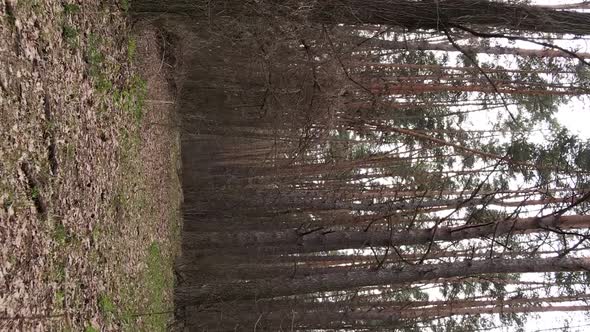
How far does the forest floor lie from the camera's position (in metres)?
3.97

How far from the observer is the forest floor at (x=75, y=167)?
397 centimetres

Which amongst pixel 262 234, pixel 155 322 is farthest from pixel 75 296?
pixel 262 234

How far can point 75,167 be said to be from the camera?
16.8ft

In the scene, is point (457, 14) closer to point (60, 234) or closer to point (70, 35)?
point (70, 35)

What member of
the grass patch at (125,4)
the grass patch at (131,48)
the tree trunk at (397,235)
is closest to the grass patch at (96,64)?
the grass patch at (125,4)

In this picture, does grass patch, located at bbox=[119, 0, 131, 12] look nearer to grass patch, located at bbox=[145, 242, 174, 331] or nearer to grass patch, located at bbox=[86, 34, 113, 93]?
grass patch, located at bbox=[86, 34, 113, 93]

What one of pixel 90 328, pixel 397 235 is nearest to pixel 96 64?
pixel 90 328

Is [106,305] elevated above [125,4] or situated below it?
below

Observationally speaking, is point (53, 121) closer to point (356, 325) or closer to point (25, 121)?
point (25, 121)

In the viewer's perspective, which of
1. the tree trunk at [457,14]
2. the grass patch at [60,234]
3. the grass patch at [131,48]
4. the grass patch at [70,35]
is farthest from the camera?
the grass patch at [131,48]

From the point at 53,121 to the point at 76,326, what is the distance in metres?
1.91

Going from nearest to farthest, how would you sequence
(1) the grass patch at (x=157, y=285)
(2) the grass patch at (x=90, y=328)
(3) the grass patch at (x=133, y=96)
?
(2) the grass patch at (x=90, y=328) < (3) the grass patch at (x=133, y=96) < (1) the grass patch at (x=157, y=285)

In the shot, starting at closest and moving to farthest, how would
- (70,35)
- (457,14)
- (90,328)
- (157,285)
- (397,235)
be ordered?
(70,35) → (90,328) → (457,14) → (397,235) → (157,285)

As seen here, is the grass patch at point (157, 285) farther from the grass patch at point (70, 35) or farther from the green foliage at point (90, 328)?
the grass patch at point (70, 35)
